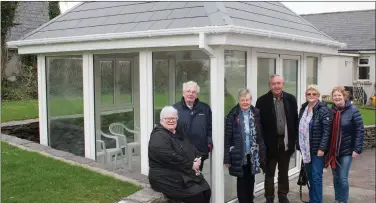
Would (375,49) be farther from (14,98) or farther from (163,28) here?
(163,28)

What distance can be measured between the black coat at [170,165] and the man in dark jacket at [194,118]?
38 cm

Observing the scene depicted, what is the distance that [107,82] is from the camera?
750 cm

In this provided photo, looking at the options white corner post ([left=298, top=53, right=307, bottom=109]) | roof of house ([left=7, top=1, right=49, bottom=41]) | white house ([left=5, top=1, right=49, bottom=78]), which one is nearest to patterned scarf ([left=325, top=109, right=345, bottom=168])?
white corner post ([left=298, top=53, right=307, bottom=109])

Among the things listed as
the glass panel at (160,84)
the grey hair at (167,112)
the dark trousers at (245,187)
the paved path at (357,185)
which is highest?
the glass panel at (160,84)

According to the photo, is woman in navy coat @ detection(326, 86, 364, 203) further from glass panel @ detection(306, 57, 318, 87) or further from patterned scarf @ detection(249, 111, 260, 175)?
glass panel @ detection(306, 57, 318, 87)

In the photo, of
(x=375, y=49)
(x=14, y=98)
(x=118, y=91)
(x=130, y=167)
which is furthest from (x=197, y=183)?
(x=375, y=49)

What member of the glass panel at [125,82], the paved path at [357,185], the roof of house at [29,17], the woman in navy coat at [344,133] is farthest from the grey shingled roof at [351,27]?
the woman in navy coat at [344,133]

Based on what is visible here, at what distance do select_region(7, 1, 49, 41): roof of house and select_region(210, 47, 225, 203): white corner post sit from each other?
18.4 metres

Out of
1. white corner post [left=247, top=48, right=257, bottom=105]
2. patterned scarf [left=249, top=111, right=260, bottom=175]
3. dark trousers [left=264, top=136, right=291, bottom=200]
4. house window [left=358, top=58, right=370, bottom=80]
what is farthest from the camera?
house window [left=358, top=58, right=370, bottom=80]

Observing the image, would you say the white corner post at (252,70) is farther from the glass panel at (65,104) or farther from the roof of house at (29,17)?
the roof of house at (29,17)

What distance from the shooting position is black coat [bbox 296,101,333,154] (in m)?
5.66

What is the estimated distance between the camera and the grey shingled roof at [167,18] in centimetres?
579

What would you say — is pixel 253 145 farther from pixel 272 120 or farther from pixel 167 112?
pixel 167 112

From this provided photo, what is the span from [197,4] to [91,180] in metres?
2.86
